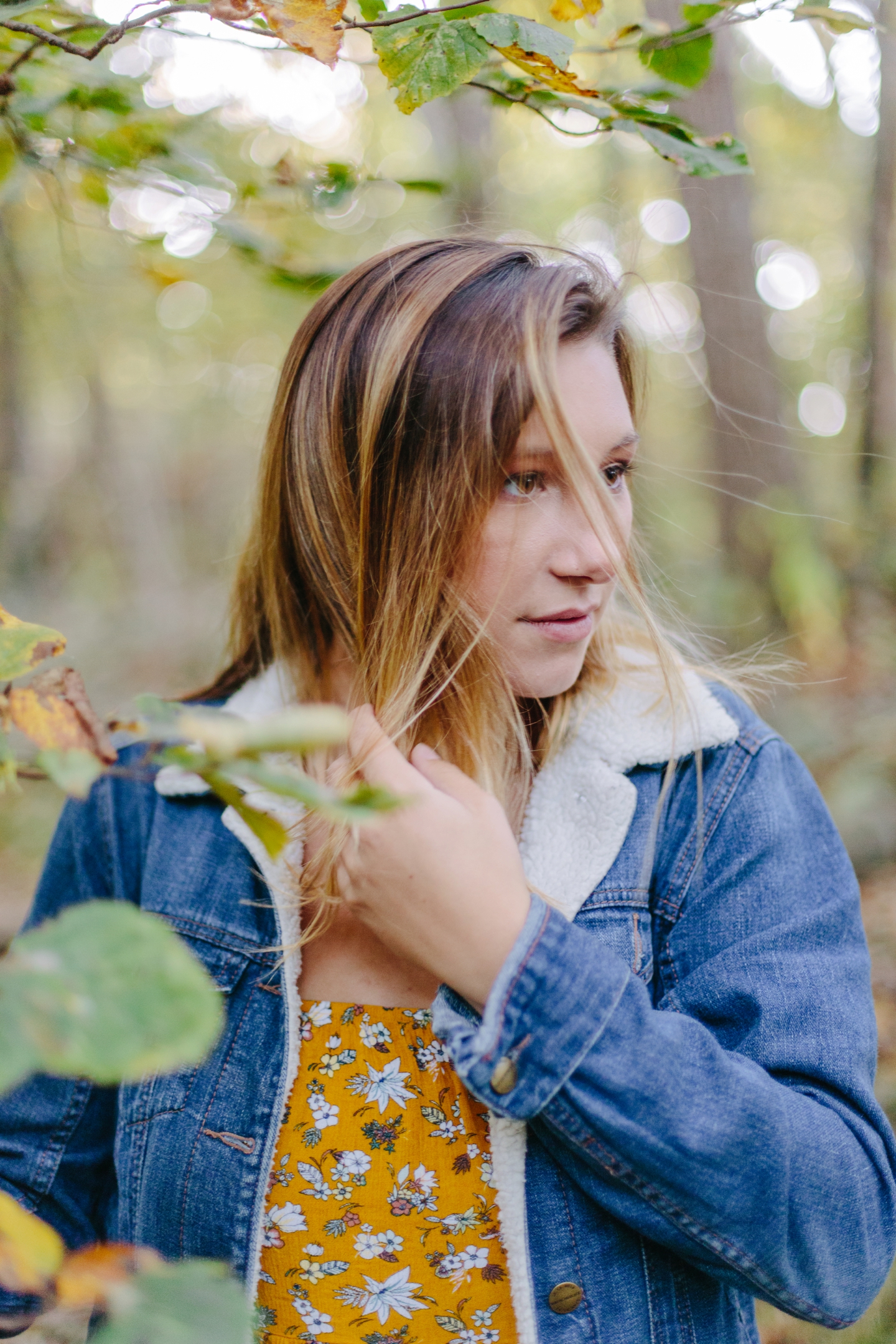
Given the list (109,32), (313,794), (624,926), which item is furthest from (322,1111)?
(109,32)

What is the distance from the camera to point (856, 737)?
5156mm

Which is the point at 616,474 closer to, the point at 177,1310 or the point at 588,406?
the point at 588,406

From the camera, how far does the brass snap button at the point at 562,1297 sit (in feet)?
3.95

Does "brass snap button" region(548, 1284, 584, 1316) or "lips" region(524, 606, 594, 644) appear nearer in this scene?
"brass snap button" region(548, 1284, 584, 1316)

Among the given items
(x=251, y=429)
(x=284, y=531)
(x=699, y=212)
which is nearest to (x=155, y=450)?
(x=251, y=429)

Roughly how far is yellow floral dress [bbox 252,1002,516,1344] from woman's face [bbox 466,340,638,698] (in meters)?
0.61

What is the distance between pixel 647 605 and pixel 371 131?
1008 cm

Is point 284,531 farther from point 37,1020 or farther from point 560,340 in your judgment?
point 37,1020

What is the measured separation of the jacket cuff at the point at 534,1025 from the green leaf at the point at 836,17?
1186 millimetres

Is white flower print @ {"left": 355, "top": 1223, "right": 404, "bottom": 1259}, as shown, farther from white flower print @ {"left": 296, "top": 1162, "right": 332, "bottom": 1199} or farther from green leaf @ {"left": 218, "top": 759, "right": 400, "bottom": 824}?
green leaf @ {"left": 218, "top": 759, "right": 400, "bottom": 824}

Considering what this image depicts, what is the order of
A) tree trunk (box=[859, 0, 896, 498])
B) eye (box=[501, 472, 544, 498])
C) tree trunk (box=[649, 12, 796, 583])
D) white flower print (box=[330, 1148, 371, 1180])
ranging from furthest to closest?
1. tree trunk (box=[859, 0, 896, 498])
2. tree trunk (box=[649, 12, 796, 583])
3. eye (box=[501, 472, 544, 498])
4. white flower print (box=[330, 1148, 371, 1180])

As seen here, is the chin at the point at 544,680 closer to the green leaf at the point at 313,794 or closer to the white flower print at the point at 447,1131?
the white flower print at the point at 447,1131

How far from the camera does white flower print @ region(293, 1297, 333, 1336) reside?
125 cm

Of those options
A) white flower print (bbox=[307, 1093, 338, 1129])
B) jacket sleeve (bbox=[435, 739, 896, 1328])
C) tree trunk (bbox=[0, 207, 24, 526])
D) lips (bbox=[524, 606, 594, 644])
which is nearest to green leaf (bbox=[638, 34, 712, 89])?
lips (bbox=[524, 606, 594, 644])
